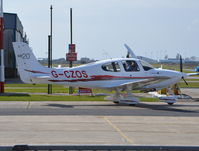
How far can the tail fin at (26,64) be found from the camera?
20656 mm

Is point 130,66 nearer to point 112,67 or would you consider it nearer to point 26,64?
point 112,67

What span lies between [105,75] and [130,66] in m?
1.36

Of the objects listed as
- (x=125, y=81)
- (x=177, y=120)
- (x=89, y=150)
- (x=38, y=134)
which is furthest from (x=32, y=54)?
(x=89, y=150)

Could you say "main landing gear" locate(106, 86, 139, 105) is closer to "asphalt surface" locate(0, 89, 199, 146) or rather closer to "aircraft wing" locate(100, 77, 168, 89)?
"aircraft wing" locate(100, 77, 168, 89)

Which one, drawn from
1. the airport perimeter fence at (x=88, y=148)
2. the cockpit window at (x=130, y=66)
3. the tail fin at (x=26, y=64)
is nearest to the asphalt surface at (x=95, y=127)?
the tail fin at (x=26, y=64)

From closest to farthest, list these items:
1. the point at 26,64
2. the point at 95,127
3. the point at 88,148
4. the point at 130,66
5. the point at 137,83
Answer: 1. the point at 88,148
2. the point at 95,127
3. the point at 137,83
4. the point at 26,64
5. the point at 130,66

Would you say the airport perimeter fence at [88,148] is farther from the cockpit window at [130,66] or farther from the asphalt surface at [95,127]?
the cockpit window at [130,66]

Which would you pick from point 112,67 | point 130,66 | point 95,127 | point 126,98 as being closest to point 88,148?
point 95,127

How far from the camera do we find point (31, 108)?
18.0 metres

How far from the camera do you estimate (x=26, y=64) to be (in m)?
20.9

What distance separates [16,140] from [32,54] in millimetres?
11505

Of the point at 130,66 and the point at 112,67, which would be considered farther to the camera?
the point at 130,66

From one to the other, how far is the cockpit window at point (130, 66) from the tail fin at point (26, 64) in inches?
157

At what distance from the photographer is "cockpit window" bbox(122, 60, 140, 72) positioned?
843 inches
